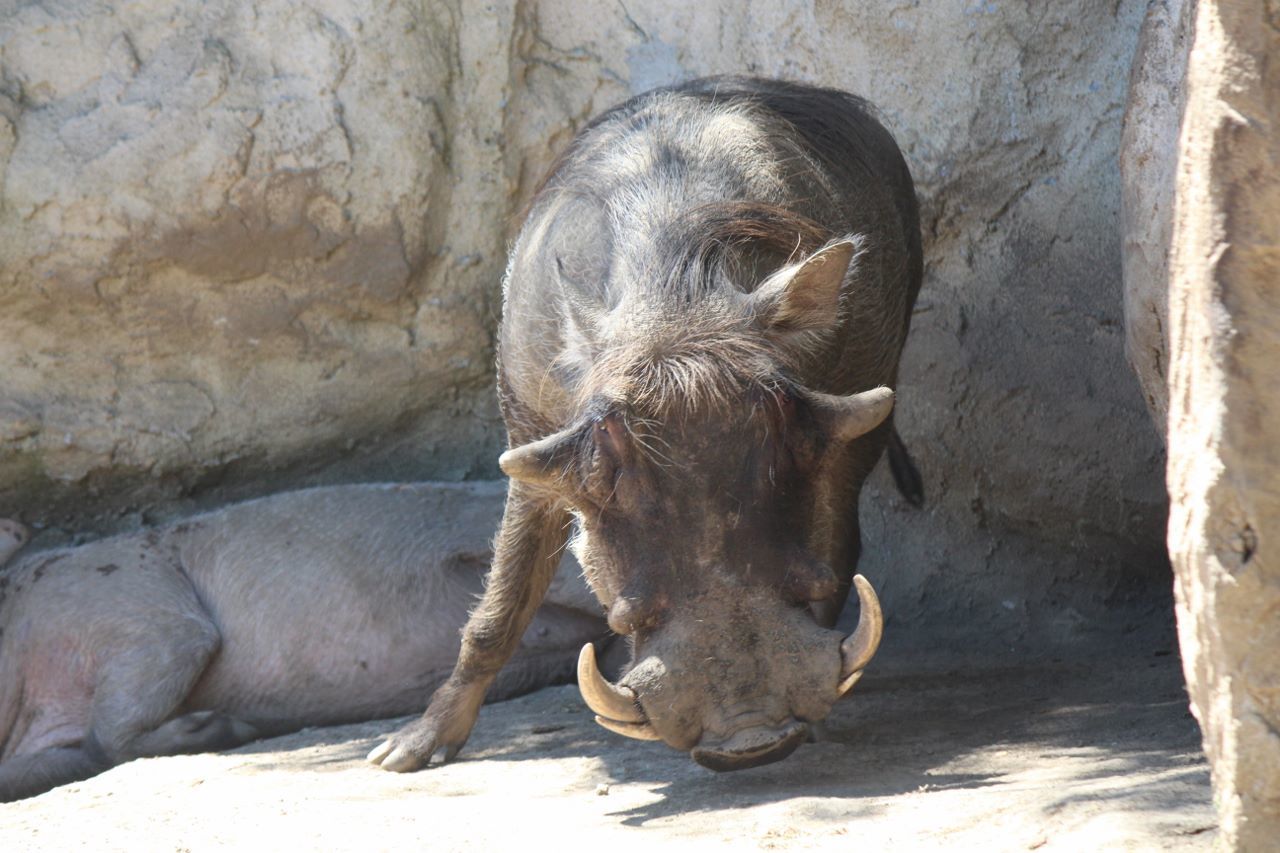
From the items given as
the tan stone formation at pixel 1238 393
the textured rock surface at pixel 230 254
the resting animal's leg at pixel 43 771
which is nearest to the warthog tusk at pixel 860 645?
the tan stone formation at pixel 1238 393

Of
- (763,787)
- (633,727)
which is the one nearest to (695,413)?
(633,727)

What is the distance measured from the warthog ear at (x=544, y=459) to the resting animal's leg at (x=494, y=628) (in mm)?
708

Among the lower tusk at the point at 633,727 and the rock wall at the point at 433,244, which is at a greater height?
the rock wall at the point at 433,244

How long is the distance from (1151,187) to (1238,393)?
1740mm

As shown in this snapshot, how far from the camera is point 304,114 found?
4.98m

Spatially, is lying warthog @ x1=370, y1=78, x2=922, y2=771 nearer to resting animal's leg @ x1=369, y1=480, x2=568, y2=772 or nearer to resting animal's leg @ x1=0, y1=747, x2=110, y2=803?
resting animal's leg @ x1=369, y1=480, x2=568, y2=772

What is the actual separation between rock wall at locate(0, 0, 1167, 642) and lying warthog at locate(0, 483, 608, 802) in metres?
0.49

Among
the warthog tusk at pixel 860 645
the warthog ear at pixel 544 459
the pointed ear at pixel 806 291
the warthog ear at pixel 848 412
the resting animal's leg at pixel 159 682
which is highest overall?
the pointed ear at pixel 806 291

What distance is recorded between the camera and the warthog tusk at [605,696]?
2.84 m

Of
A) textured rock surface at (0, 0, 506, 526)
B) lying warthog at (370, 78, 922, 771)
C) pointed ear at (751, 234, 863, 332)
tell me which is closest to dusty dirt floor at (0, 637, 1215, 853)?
lying warthog at (370, 78, 922, 771)

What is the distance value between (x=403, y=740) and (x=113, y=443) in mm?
1963

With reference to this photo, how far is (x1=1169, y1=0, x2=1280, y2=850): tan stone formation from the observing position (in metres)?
1.86

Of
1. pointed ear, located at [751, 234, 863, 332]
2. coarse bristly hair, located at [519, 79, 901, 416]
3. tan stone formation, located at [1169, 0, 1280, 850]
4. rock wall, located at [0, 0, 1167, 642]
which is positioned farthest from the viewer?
rock wall, located at [0, 0, 1167, 642]

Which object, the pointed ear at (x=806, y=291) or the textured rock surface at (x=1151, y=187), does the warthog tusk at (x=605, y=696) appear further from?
the textured rock surface at (x=1151, y=187)
